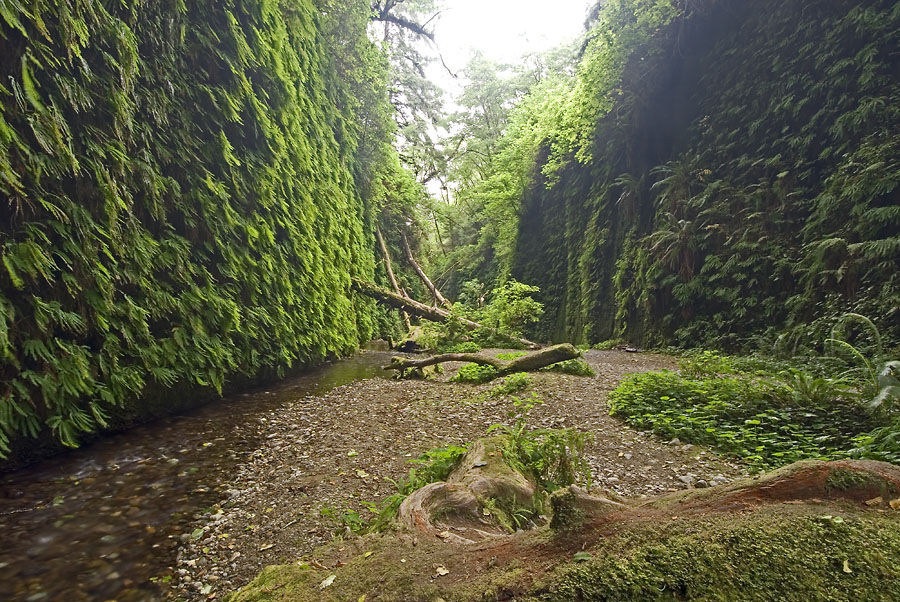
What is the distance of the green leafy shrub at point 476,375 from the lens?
294 inches

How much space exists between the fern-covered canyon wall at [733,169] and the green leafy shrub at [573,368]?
351cm

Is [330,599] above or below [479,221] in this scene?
below

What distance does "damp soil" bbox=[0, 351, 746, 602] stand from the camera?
98.2 inches

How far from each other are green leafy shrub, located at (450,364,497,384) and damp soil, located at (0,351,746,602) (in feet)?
4.33

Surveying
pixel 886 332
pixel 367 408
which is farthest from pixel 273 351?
pixel 886 332

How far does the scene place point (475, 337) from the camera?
14.0 m

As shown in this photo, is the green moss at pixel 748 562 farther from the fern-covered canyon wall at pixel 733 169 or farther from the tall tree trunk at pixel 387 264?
the tall tree trunk at pixel 387 264

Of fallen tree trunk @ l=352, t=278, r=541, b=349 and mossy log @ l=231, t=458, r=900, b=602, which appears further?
fallen tree trunk @ l=352, t=278, r=541, b=349

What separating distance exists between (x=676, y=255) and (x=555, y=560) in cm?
1068

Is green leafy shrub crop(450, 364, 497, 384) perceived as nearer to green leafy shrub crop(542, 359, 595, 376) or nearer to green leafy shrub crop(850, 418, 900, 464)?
green leafy shrub crop(542, 359, 595, 376)

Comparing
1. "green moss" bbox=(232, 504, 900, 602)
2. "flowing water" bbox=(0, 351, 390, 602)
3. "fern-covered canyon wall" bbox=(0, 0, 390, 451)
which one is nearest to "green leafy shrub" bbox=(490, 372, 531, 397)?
"flowing water" bbox=(0, 351, 390, 602)

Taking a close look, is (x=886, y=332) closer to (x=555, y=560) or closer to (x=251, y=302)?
(x=555, y=560)

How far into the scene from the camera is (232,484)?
3.63 meters

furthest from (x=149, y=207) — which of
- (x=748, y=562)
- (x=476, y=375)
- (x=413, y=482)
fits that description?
(x=748, y=562)
